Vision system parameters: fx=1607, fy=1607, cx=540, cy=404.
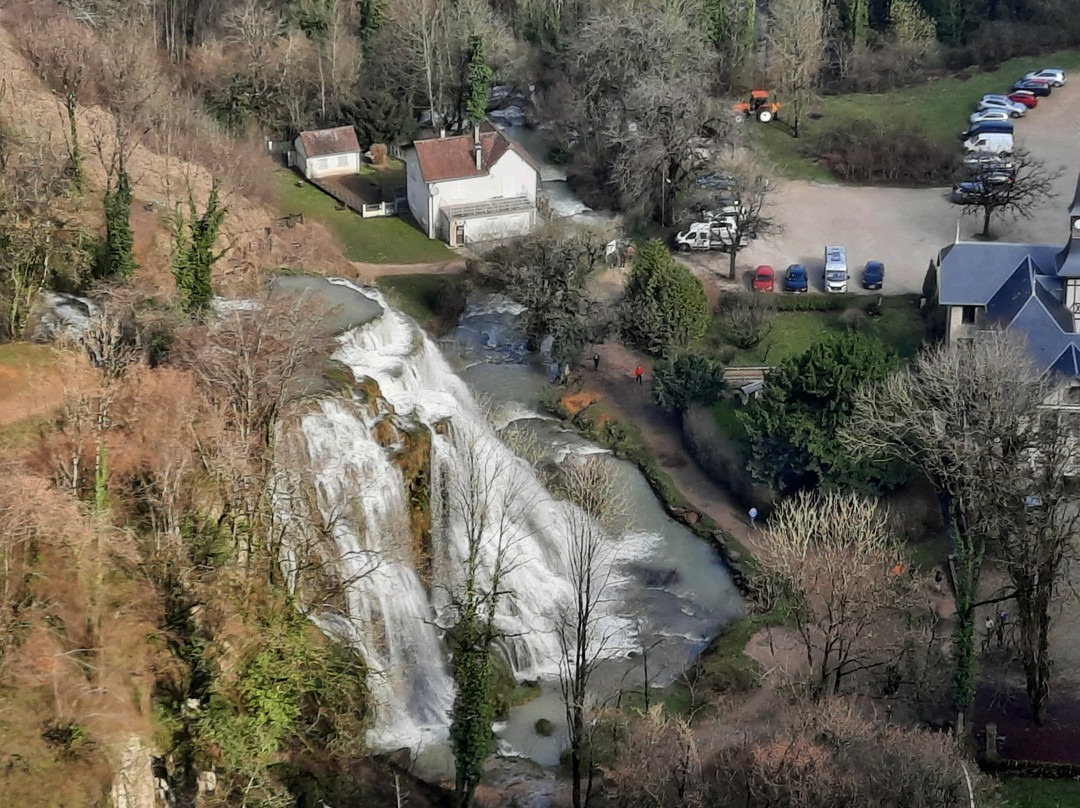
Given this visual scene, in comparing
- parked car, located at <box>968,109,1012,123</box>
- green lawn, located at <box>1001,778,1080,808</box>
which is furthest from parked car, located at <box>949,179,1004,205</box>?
green lawn, located at <box>1001,778,1080,808</box>

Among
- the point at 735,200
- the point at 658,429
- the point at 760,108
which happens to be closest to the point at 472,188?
the point at 735,200

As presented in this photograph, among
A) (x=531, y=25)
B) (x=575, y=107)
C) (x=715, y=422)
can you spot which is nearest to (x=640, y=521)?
(x=715, y=422)

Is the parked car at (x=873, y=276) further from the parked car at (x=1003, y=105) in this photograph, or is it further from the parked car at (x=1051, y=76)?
the parked car at (x=1051, y=76)

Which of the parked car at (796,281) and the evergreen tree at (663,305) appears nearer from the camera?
the evergreen tree at (663,305)

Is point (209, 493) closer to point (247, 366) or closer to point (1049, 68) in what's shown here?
point (247, 366)

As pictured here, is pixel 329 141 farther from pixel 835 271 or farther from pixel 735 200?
pixel 835 271

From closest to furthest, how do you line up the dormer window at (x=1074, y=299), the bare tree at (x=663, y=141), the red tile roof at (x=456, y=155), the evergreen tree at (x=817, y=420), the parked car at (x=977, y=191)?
the evergreen tree at (x=817, y=420) → the dormer window at (x=1074, y=299) → the parked car at (x=977, y=191) → the bare tree at (x=663, y=141) → the red tile roof at (x=456, y=155)

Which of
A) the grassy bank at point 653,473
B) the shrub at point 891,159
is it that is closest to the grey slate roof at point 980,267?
the grassy bank at point 653,473

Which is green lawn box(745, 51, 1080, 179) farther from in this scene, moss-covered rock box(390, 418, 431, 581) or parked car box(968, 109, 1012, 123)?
moss-covered rock box(390, 418, 431, 581)
